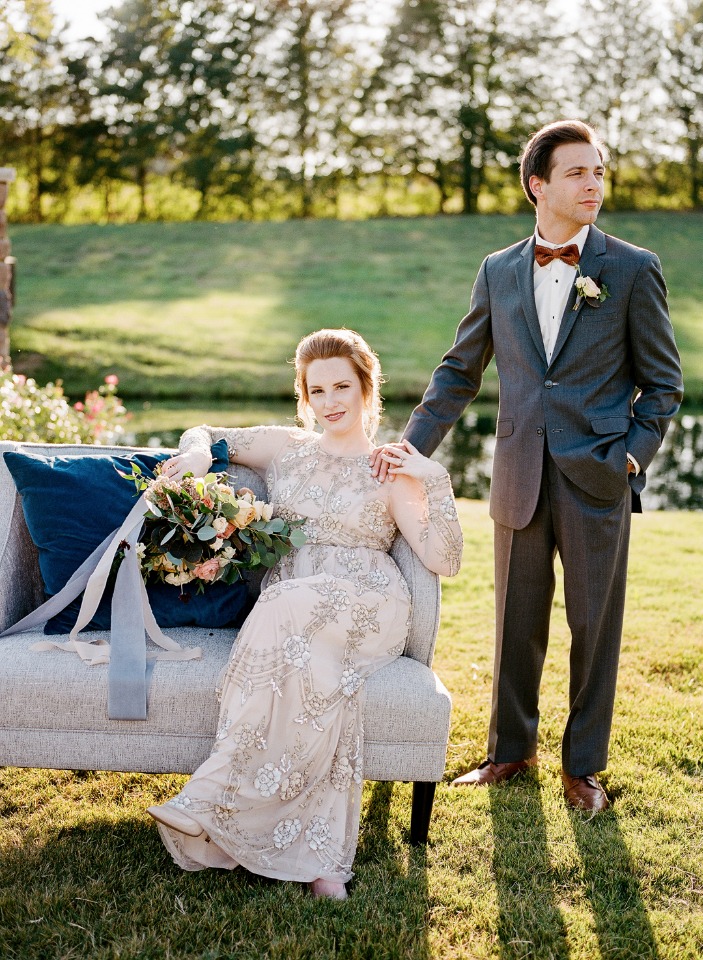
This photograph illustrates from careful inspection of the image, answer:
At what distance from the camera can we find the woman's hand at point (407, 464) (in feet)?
9.92

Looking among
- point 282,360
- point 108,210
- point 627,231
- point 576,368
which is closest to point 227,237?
point 108,210

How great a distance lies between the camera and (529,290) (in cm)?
308

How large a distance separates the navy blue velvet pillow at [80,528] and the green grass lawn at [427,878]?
620mm

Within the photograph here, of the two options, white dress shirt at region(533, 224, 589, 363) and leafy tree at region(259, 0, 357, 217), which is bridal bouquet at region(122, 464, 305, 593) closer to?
white dress shirt at region(533, 224, 589, 363)

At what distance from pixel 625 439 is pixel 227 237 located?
23.2 m

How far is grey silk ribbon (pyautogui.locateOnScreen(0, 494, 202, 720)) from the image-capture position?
271cm

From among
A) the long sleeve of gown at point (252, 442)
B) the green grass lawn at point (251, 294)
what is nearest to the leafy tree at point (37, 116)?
the green grass lawn at point (251, 294)

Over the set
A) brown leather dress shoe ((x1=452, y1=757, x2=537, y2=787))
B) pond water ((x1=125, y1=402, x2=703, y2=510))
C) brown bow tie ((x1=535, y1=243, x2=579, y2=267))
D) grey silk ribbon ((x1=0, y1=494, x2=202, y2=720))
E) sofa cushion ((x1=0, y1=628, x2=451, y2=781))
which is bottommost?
pond water ((x1=125, y1=402, x2=703, y2=510))

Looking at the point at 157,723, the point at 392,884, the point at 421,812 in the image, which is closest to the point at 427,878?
the point at 392,884

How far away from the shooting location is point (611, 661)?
3.13m

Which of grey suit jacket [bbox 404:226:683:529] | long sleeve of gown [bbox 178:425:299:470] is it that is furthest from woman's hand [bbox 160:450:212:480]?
grey suit jacket [bbox 404:226:683:529]

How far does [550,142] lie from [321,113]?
2561 cm

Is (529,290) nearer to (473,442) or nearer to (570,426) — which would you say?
(570,426)

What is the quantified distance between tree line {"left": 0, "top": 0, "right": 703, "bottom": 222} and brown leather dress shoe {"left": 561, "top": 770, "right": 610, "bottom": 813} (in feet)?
82.6
